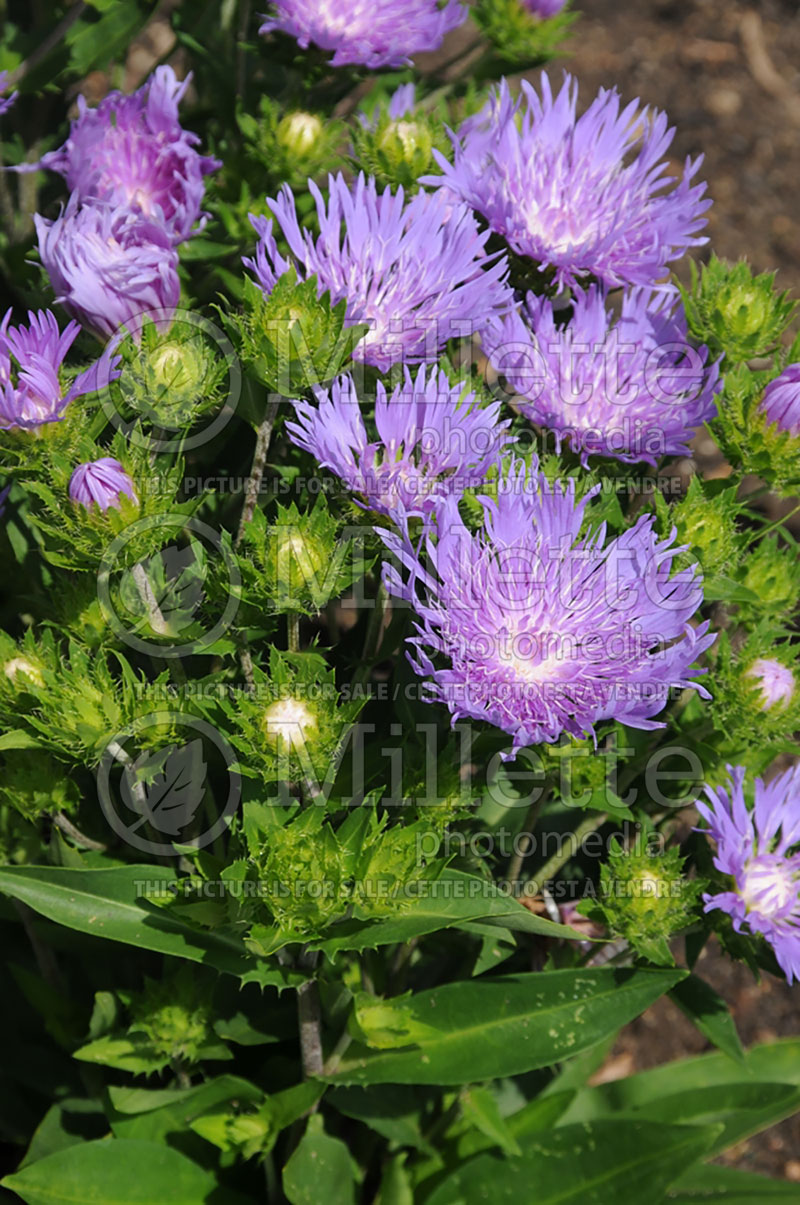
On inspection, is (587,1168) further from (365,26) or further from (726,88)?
(726,88)

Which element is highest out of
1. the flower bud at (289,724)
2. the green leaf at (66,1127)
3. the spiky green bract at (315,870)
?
the flower bud at (289,724)

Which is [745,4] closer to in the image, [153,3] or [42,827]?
[153,3]

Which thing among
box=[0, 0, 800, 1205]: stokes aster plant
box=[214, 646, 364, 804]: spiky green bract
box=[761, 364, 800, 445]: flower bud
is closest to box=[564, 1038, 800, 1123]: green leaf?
box=[0, 0, 800, 1205]: stokes aster plant

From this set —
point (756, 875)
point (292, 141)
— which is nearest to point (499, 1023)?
point (756, 875)

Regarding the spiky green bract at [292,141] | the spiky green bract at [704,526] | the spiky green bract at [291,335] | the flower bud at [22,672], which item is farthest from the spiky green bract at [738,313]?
the flower bud at [22,672]

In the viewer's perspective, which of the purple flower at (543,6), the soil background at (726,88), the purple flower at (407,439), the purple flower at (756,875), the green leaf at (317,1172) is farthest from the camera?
the soil background at (726,88)

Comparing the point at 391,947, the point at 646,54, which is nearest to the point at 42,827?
the point at 391,947

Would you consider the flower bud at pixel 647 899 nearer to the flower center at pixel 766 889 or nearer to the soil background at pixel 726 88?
the flower center at pixel 766 889
